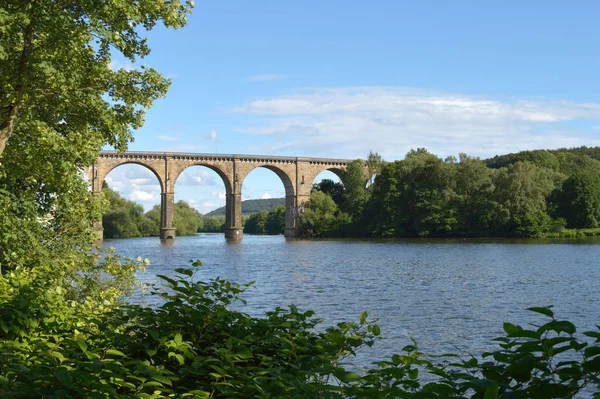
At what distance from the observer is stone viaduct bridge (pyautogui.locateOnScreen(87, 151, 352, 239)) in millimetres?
62625

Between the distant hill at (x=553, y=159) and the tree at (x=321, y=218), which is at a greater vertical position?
the distant hill at (x=553, y=159)

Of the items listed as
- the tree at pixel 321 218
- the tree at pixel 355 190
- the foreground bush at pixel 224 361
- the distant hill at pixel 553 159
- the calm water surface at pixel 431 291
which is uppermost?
the distant hill at pixel 553 159

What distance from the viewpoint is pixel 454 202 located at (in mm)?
57969

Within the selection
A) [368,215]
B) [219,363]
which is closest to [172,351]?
[219,363]

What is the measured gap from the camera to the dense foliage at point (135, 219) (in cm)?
7481

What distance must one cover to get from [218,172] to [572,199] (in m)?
35.4

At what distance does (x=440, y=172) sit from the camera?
59062mm

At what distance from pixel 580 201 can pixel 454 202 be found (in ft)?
36.0

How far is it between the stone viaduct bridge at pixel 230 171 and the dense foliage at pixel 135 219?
21.6 feet

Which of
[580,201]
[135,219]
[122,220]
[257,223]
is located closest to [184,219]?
[135,219]

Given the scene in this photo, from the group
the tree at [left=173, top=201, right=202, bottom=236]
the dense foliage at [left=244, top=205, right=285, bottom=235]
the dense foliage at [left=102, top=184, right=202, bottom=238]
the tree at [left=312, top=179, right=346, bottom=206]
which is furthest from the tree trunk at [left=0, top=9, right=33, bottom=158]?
the dense foliage at [left=244, top=205, right=285, bottom=235]

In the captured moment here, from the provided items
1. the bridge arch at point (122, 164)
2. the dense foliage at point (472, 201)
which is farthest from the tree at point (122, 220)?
the dense foliage at point (472, 201)

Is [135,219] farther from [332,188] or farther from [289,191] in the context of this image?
[332,188]

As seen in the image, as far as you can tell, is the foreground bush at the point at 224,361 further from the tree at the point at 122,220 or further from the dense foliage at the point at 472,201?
the tree at the point at 122,220
